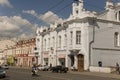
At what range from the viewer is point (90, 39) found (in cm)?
5297

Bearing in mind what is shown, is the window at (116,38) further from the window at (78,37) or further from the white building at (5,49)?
the white building at (5,49)

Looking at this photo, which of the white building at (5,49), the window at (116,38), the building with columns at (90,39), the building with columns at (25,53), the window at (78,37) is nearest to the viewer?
the building with columns at (90,39)

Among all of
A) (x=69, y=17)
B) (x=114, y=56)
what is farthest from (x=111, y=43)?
(x=69, y=17)

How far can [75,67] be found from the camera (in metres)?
53.5

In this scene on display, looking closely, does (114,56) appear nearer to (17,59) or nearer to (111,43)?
(111,43)

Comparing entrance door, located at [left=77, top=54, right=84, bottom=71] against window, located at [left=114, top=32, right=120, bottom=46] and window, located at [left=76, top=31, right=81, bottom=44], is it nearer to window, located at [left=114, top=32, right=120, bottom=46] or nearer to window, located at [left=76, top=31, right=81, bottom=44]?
window, located at [left=76, top=31, right=81, bottom=44]

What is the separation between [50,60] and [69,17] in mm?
14352

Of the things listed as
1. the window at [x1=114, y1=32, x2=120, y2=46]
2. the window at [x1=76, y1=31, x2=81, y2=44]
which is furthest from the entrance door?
the window at [x1=114, y1=32, x2=120, y2=46]

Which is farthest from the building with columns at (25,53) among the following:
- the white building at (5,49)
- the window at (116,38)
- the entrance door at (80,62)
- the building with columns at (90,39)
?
the window at (116,38)

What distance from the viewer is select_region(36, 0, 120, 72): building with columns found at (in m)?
52.7

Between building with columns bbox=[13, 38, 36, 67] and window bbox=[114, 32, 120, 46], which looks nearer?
window bbox=[114, 32, 120, 46]

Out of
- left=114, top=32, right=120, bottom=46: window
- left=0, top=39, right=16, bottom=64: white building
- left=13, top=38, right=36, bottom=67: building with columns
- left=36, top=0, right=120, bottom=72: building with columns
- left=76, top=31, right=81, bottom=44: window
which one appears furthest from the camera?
left=0, top=39, right=16, bottom=64: white building

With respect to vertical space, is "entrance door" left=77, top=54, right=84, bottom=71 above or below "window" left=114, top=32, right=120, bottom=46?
below

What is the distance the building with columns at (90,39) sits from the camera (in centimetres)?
5269
